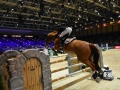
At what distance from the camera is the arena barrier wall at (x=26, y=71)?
9.16 ft

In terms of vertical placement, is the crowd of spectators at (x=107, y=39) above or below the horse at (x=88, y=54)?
below

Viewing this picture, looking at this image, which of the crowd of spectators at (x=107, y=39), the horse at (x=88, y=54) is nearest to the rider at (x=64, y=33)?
the horse at (x=88, y=54)

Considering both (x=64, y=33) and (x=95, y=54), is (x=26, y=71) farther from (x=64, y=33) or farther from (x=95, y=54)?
(x=95, y=54)

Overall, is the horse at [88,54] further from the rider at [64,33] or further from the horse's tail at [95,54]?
the rider at [64,33]

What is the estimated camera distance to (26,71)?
10.0 ft

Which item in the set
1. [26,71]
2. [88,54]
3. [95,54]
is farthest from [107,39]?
[26,71]

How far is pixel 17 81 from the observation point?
2.84 m

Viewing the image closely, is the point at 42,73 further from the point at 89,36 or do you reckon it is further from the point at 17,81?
the point at 89,36

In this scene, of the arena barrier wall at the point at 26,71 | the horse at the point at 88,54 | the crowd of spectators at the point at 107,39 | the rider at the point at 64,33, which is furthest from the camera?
the crowd of spectators at the point at 107,39

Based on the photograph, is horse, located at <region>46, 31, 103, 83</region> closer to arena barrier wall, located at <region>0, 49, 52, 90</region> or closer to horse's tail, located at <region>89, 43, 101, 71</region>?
horse's tail, located at <region>89, 43, 101, 71</region>

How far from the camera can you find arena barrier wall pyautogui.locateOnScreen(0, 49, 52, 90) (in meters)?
2.79

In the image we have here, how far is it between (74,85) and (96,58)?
1551 mm

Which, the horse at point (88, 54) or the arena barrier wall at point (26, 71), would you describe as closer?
the arena barrier wall at point (26, 71)

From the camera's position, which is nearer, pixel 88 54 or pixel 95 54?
pixel 88 54
